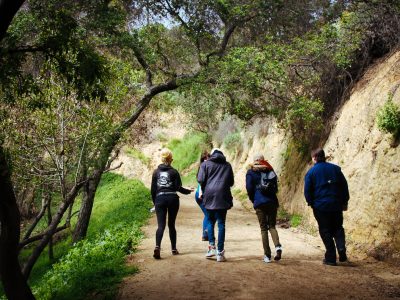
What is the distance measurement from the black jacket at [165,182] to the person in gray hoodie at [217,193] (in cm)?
53

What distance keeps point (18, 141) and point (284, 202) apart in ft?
30.2

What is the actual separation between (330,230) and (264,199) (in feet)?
4.37

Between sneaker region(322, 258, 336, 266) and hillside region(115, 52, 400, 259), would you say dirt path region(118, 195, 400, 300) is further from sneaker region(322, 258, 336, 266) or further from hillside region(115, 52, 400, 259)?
hillside region(115, 52, 400, 259)

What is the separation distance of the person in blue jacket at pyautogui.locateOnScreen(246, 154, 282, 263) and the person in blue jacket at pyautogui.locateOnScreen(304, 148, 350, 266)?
684mm

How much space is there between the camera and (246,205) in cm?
2052

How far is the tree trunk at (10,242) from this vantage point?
282 inches

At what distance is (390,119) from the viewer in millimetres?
9273

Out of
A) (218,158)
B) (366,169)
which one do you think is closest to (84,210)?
(218,158)

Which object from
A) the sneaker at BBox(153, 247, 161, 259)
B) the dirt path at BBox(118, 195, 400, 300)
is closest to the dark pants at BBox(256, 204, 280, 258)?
the dirt path at BBox(118, 195, 400, 300)

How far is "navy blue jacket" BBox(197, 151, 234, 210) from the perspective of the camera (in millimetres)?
8070

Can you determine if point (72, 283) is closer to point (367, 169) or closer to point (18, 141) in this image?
point (18, 141)

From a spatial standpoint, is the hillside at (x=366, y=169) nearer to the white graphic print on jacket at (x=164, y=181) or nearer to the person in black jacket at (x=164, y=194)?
the person in black jacket at (x=164, y=194)

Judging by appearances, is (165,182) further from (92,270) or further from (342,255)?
(342,255)

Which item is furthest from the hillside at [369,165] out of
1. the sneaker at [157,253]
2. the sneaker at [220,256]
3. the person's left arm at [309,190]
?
the sneaker at [157,253]
